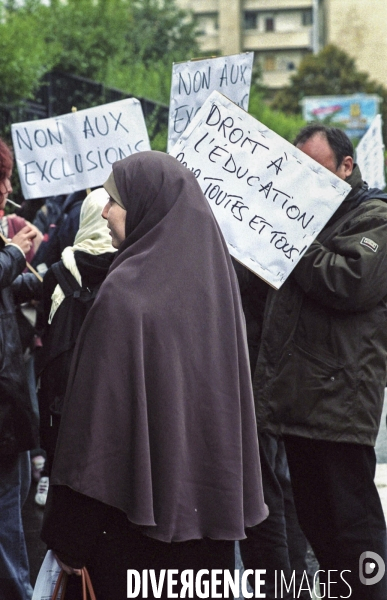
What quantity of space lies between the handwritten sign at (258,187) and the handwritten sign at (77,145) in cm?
145

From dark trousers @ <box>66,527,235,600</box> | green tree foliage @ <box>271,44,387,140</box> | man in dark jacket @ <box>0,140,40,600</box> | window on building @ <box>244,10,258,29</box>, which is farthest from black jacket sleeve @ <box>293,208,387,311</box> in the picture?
window on building @ <box>244,10,258,29</box>

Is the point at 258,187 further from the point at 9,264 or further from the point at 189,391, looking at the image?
the point at 189,391

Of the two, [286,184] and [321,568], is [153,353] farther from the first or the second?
[321,568]

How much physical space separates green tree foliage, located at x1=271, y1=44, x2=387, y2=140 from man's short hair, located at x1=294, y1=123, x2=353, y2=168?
44.6 meters

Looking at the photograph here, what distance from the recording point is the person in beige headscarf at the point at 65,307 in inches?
142

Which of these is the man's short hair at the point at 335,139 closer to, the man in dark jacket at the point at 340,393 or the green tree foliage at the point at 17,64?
the man in dark jacket at the point at 340,393

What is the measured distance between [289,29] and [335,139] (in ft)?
232

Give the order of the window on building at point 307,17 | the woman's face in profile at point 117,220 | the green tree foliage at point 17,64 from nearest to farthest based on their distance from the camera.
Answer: the woman's face in profile at point 117,220 < the green tree foliage at point 17,64 < the window on building at point 307,17

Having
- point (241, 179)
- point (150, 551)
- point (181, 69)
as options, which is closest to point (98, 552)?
point (150, 551)

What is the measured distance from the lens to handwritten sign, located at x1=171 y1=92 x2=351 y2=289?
3.52 metres

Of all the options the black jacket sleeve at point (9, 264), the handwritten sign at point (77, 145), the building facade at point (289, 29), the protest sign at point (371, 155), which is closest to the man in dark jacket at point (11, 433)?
the black jacket sleeve at point (9, 264)

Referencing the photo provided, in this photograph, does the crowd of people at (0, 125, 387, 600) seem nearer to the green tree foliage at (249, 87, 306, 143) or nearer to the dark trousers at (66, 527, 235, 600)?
the dark trousers at (66, 527, 235, 600)

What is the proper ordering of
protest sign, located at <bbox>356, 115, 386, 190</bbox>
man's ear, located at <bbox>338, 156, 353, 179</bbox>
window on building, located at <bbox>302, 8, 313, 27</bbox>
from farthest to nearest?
window on building, located at <bbox>302, 8, 313, 27</bbox> < protest sign, located at <bbox>356, 115, 386, 190</bbox> < man's ear, located at <bbox>338, 156, 353, 179</bbox>

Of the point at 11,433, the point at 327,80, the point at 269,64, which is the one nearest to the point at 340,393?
the point at 11,433
